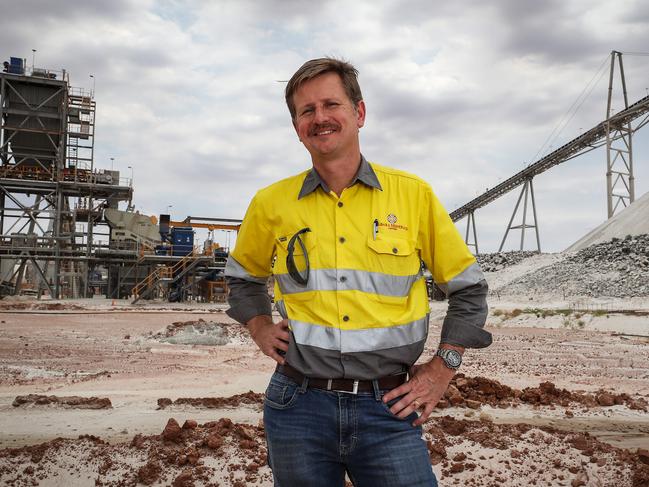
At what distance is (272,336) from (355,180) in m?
0.69

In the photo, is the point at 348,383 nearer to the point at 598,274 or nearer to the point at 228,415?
the point at 228,415

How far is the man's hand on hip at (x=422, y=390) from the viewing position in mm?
1989

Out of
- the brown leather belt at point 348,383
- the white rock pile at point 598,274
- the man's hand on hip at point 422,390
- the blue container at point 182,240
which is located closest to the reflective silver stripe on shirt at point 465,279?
the man's hand on hip at point 422,390

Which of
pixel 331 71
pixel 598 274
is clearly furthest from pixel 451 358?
pixel 598 274

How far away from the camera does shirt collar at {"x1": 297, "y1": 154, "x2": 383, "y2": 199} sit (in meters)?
2.17

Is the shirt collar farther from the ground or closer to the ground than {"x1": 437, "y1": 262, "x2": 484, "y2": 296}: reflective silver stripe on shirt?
farther from the ground

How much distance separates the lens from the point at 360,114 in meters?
2.26

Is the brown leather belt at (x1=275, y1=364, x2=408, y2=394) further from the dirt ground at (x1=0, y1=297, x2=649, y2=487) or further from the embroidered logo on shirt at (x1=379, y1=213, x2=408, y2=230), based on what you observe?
the dirt ground at (x1=0, y1=297, x2=649, y2=487)

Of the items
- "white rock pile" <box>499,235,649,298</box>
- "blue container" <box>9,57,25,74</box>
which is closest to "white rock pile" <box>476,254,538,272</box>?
"white rock pile" <box>499,235,649,298</box>

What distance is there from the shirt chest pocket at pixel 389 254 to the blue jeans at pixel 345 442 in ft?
1.44

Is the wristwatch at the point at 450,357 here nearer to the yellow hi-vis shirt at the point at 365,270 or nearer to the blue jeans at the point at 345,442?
the yellow hi-vis shirt at the point at 365,270

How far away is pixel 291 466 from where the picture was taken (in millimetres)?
1998

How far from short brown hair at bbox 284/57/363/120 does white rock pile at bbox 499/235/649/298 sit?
21.3 meters

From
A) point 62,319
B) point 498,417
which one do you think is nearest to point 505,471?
point 498,417
